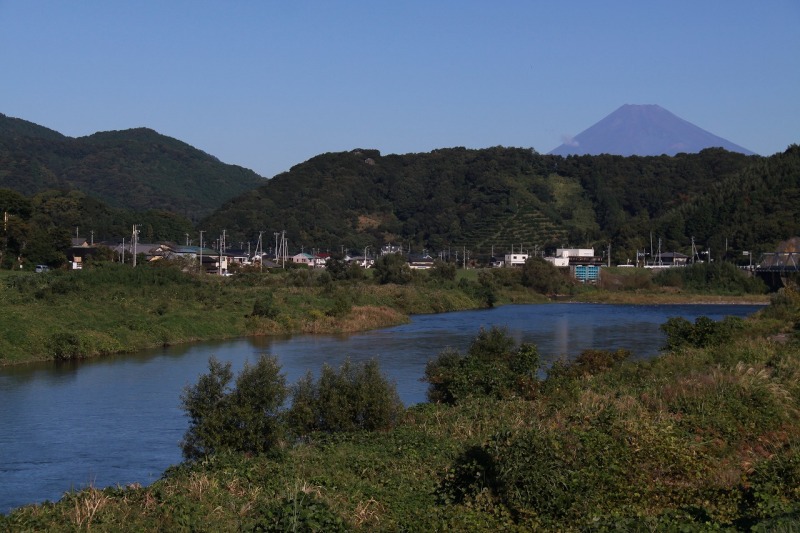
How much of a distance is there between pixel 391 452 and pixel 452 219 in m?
120

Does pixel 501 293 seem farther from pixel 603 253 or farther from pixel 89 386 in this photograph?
pixel 89 386

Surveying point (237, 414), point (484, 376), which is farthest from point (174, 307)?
point (237, 414)

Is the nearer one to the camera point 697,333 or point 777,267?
point 697,333

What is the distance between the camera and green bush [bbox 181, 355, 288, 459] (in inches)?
585

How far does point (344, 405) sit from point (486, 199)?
119267 millimetres

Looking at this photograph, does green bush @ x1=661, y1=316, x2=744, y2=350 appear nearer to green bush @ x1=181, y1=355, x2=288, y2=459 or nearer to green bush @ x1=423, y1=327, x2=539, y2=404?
green bush @ x1=423, y1=327, x2=539, y2=404

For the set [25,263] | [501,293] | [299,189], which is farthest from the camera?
[299,189]

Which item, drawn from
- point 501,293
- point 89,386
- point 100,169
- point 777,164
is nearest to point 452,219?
point 777,164

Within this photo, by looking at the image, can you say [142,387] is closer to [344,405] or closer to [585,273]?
[344,405]

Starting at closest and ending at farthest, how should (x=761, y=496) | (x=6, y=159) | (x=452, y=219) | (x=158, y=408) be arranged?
(x=761, y=496) < (x=158, y=408) < (x=452, y=219) < (x=6, y=159)

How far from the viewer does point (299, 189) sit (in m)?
148

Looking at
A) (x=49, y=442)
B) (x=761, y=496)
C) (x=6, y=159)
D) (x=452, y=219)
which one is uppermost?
(x=6, y=159)

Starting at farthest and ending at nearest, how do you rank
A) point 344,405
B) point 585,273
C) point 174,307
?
1. point 585,273
2. point 174,307
3. point 344,405

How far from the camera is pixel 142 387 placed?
25.2m
